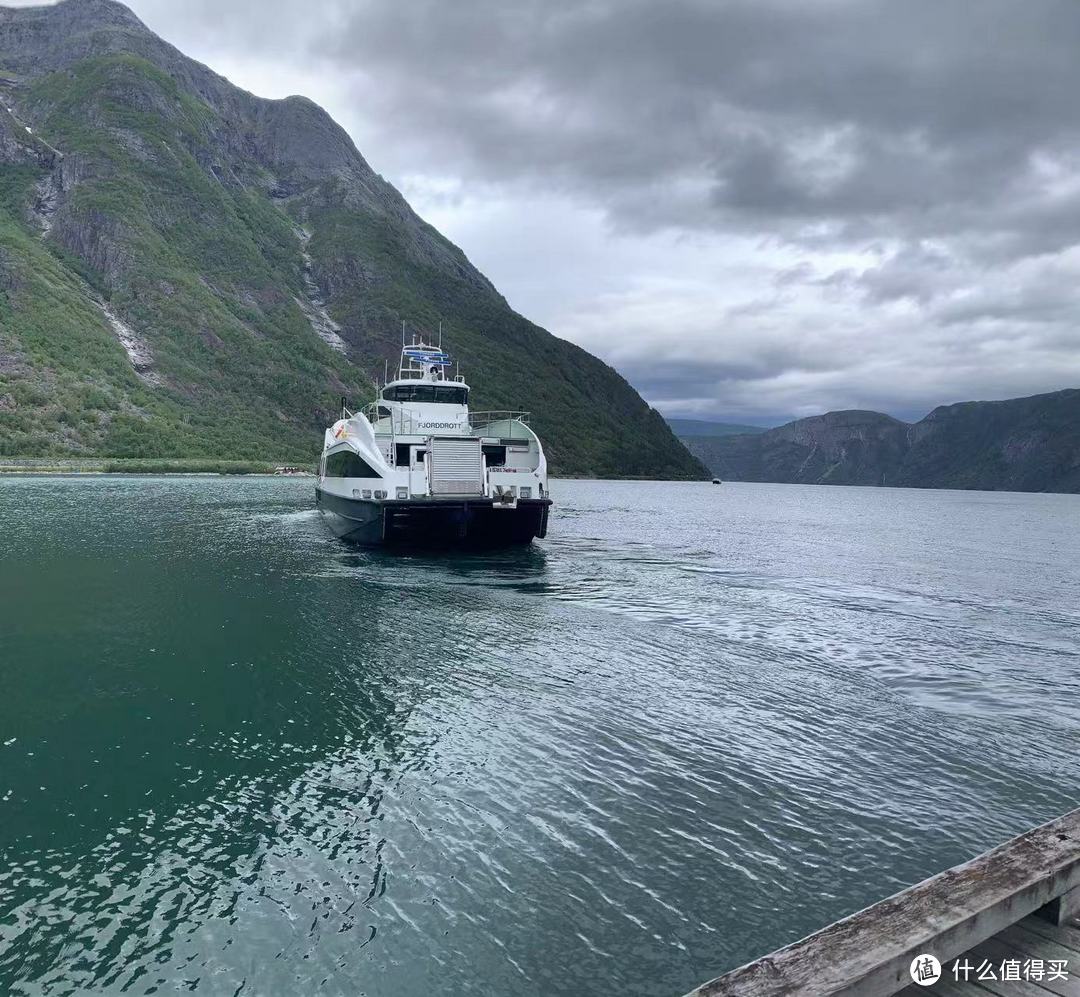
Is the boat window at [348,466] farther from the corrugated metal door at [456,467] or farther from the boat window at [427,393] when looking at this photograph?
the boat window at [427,393]

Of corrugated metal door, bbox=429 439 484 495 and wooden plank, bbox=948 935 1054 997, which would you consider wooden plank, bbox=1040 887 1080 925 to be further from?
corrugated metal door, bbox=429 439 484 495

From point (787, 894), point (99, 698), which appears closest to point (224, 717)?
point (99, 698)

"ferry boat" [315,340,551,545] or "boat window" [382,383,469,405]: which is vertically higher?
"boat window" [382,383,469,405]

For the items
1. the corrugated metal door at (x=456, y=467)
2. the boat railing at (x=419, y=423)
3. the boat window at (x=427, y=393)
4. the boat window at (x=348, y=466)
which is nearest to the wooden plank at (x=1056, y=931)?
the corrugated metal door at (x=456, y=467)

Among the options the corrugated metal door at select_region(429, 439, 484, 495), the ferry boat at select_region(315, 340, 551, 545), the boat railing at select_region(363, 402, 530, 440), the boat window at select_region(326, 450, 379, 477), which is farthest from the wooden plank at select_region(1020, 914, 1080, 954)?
the boat railing at select_region(363, 402, 530, 440)

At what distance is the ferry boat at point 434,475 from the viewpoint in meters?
33.1

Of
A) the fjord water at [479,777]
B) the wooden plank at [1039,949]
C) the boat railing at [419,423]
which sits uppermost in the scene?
the boat railing at [419,423]

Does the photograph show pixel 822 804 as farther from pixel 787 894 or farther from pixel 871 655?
pixel 871 655

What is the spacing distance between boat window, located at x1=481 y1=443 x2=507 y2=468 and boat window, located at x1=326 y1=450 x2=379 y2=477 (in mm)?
6249

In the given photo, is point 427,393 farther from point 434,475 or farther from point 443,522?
point 443,522

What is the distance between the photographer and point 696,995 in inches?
153

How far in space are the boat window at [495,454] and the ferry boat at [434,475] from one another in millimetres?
53

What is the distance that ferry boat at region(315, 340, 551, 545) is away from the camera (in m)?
33.1

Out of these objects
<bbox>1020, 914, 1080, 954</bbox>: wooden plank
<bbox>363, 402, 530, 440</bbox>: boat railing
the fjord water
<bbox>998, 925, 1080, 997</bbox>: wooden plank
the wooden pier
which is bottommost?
the fjord water
